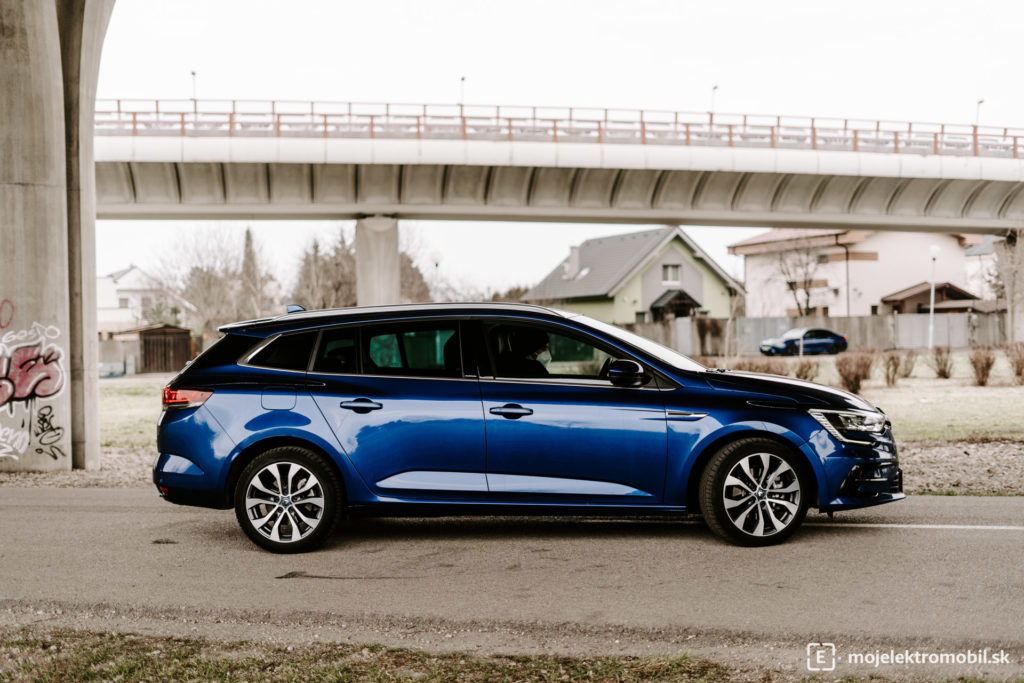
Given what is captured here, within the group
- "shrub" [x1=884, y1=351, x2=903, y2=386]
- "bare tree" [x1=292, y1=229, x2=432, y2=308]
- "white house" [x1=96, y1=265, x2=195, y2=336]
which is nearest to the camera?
"shrub" [x1=884, y1=351, x2=903, y2=386]

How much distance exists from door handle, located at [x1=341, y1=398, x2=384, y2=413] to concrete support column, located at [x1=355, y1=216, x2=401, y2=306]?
26.3 m

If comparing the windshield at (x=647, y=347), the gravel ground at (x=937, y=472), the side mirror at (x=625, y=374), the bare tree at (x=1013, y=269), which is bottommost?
the gravel ground at (x=937, y=472)

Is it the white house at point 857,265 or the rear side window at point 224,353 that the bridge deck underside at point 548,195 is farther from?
the white house at point 857,265

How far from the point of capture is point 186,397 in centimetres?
639

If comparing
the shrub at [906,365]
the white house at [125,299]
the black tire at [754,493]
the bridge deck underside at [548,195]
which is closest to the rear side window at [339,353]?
the black tire at [754,493]

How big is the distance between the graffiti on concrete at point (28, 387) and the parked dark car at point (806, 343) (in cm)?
4104

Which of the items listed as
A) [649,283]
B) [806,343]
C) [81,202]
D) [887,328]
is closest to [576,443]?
[81,202]

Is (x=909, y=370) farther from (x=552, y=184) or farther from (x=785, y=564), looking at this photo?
(x=785, y=564)

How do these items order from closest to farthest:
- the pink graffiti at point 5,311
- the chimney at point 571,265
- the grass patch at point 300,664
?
1. the grass patch at point 300,664
2. the pink graffiti at point 5,311
3. the chimney at point 571,265

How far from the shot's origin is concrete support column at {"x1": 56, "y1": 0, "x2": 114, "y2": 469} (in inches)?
424

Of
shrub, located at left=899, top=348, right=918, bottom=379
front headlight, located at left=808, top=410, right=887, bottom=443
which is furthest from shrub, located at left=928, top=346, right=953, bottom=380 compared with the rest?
front headlight, located at left=808, top=410, right=887, bottom=443

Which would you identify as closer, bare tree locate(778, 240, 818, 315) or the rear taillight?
the rear taillight

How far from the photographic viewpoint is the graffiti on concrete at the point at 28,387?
10341mm

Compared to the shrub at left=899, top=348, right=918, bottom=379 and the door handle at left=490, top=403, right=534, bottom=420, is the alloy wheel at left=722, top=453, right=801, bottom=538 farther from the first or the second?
the shrub at left=899, top=348, right=918, bottom=379
